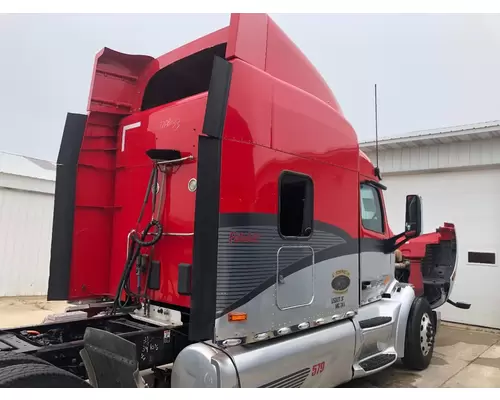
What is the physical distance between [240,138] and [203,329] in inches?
56.1

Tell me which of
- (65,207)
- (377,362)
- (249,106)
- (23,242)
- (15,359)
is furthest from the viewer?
(23,242)

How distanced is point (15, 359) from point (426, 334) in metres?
5.01

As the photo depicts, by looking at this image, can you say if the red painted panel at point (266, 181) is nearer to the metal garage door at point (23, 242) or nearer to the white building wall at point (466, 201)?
the white building wall at point (466, 201)

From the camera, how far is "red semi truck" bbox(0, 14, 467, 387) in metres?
3.01

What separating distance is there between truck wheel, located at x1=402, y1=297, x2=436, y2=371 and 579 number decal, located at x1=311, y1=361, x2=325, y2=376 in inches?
83.3

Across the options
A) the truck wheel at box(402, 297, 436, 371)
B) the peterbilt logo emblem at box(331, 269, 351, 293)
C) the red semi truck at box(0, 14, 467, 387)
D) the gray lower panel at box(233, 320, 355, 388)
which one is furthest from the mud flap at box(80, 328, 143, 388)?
the truck wheel at box(402, 297, 436, 371)

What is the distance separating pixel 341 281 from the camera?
13.9 ft

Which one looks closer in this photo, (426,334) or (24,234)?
(426,334)

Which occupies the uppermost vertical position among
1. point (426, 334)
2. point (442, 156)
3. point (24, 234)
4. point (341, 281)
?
point (442, 156)

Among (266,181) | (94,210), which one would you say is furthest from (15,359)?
(266,181)

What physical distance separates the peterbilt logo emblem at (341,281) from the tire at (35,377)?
2445 millimetres

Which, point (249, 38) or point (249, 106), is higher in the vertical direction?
point (249, 38)

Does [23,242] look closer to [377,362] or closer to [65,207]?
[65,207]

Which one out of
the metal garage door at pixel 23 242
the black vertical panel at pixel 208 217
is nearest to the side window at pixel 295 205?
the black vertical panel at pixel 208 217
